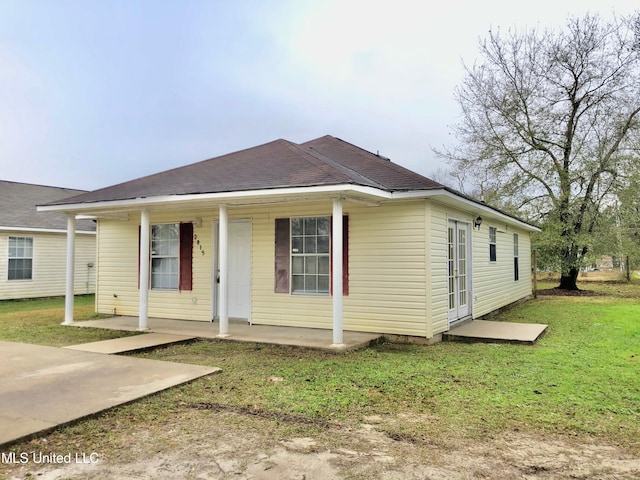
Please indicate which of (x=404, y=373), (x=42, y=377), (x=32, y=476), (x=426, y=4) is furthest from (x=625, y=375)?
(x=426, y=4)

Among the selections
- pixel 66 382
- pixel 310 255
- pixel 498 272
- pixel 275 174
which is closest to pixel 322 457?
pixel 66 382

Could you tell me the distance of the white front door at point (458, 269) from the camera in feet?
27.4

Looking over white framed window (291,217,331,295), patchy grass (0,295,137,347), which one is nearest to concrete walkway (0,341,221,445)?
patchy grass (0,295,137,347)

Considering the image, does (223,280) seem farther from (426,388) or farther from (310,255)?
(426,388)

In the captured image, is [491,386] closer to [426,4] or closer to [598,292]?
[426,4]

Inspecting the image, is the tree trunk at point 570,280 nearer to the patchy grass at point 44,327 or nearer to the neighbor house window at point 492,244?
the neighbor house window at point 492,244

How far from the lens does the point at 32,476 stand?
2.74 meters

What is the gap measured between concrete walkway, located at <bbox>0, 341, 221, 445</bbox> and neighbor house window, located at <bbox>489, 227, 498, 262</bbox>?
794 centimetres

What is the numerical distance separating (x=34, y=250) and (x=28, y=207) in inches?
79.6

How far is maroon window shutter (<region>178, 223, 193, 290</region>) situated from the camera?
9.27m

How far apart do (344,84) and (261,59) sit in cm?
416

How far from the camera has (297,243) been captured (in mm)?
8359

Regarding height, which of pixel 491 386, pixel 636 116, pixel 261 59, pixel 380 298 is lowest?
pixel 491 386

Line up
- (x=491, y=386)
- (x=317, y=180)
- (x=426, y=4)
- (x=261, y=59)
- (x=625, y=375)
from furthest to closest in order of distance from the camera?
(x=261, y=59)
(x=426, y=4)
(x=317, y=180)
(x=625, y=375)
(x=491, y=386)
